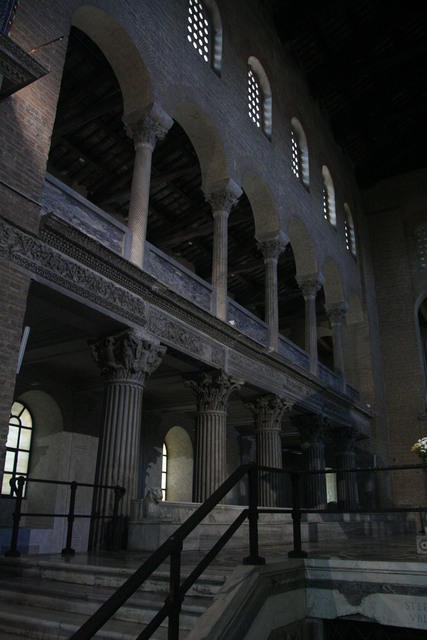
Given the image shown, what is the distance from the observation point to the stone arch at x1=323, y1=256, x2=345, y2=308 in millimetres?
21578

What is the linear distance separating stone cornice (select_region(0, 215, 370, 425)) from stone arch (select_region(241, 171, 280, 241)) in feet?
12.9

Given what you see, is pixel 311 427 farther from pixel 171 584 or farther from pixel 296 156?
pixel 171 584

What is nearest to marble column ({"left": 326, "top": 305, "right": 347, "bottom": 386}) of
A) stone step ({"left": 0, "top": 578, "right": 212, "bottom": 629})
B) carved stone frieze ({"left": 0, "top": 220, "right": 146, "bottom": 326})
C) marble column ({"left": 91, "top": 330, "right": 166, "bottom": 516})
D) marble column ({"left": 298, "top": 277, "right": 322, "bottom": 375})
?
marble column ({"left": 298, "top": 277, "right": 322, "bottom": 375})

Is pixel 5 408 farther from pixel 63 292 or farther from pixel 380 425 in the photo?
pixel 380 425

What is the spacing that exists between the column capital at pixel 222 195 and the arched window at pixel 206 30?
3.21 meters

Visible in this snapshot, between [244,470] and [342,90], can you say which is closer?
[244,470]

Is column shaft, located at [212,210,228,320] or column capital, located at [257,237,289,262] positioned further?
column capital, located at [257,237,289,262]

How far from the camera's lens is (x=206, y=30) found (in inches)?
602

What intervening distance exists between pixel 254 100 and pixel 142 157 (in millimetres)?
7196

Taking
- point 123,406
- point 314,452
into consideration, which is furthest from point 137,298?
point 314,452

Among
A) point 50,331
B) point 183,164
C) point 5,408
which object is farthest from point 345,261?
point 5,408

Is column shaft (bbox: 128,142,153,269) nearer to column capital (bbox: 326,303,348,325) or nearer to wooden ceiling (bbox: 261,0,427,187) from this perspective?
wooden ceiling (bbox: 261,0,427,187)

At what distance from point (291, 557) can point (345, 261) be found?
18172 millimetres

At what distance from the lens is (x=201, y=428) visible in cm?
1291
